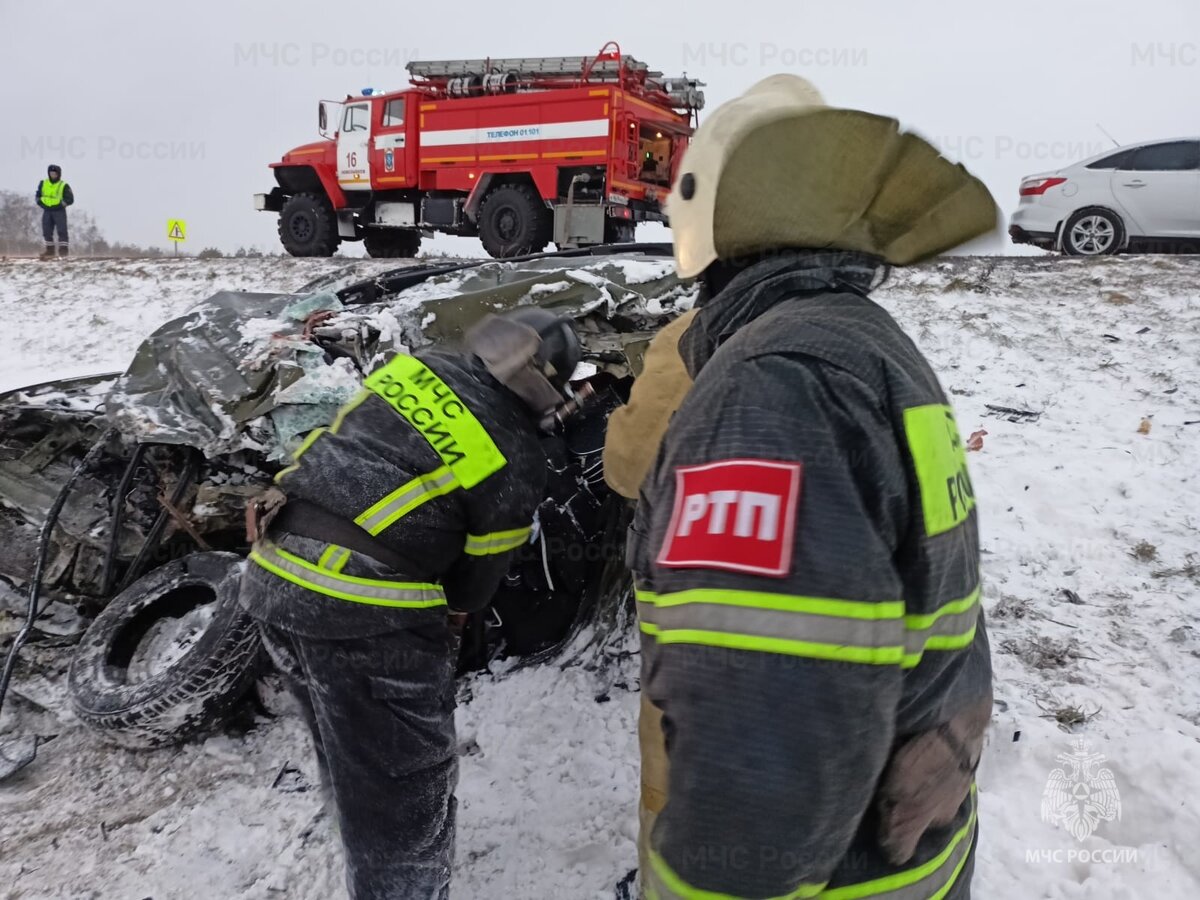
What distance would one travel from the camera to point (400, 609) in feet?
6.13

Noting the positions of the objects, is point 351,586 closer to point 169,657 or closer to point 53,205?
point 169,657

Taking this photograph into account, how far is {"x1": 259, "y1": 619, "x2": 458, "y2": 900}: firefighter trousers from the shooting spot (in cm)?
185

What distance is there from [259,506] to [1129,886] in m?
2.68

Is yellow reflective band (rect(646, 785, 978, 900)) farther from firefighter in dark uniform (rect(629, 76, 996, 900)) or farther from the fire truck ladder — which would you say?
the fire truck ladder

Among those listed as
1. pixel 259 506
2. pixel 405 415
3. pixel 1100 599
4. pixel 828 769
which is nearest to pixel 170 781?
pixel 259 506

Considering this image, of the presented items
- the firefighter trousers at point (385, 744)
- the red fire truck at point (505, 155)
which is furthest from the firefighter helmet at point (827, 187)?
the red fire truck at point (505, 155)

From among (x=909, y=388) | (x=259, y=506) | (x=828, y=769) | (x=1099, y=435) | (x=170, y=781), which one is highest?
(x=909, y=388)

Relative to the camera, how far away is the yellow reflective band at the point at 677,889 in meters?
0.83

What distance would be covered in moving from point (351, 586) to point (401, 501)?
232 millimetres

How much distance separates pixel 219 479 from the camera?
3533mm

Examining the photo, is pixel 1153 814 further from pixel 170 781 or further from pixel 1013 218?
pixel 1013 218

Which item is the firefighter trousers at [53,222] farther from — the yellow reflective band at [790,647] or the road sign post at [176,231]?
the yellow reflective band at [790,647]

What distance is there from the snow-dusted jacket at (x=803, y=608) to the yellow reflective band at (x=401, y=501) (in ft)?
3.29

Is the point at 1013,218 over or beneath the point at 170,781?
over
